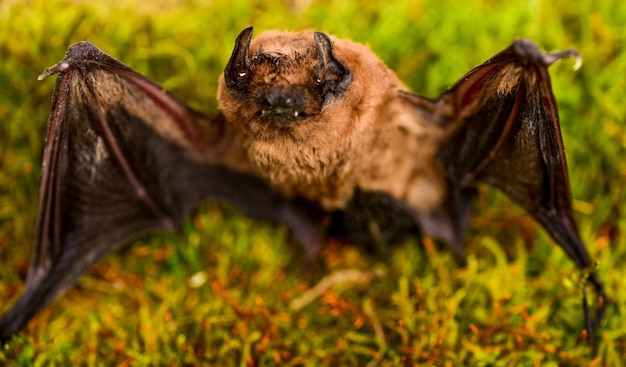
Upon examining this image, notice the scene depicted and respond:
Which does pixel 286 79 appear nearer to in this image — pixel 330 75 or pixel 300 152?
pixel 330 75

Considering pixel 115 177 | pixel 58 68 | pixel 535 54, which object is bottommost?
pixel 115 177

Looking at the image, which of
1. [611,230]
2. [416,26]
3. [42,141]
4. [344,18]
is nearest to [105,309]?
[42,141]

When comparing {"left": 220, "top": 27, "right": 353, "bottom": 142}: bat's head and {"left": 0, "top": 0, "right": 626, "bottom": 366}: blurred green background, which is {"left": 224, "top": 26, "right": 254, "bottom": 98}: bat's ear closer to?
{"left": 220, "top": 27, "right": 353, "bottom": 142}: bat's head

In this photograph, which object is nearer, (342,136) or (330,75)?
(330,75)

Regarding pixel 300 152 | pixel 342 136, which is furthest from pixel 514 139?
pixel 300 152

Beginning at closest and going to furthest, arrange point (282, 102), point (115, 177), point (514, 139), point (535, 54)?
1. point (282, 102)
2. point (535, 54)
3. point (514, 139)
4. point (115, 177)

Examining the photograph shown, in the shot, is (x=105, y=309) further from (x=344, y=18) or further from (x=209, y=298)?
(x=344, y=18)

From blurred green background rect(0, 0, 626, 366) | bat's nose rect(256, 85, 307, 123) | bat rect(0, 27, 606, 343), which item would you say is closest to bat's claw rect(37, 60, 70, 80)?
bat rect(0, 27, 606, 343)
